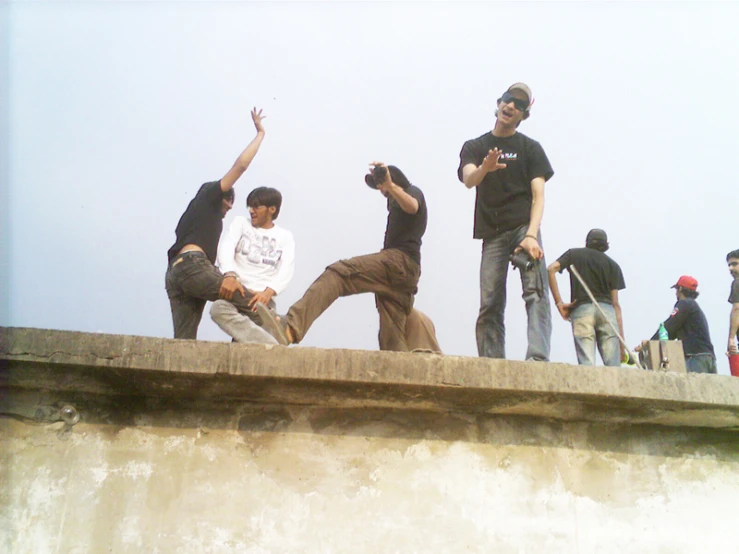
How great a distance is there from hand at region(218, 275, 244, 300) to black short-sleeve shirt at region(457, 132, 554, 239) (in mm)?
1767

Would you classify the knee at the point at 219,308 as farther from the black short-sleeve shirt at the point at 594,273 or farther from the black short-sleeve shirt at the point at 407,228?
the black short-sleeve shirt at the point at 594,273

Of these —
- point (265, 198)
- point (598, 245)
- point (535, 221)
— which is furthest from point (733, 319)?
point (265, 198)

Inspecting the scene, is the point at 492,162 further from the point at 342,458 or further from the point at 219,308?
the point at 342,458

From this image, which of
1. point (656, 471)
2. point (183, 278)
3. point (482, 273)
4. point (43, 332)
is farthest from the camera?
point (482, 273)

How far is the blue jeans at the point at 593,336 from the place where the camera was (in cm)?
648

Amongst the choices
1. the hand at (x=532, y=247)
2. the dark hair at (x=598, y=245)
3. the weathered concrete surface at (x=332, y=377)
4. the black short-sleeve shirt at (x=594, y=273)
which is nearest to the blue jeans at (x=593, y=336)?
the black short-sleeve shirt at (x=594, y=273)

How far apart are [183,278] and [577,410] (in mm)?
2614

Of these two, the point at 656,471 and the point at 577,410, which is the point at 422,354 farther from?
Answer: the point at 656,471

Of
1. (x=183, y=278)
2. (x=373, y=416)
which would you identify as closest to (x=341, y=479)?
(x=373, y=416)

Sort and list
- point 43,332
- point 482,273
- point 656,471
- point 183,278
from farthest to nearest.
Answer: point 482,273
point 183,278
point 656,471
point 43,332

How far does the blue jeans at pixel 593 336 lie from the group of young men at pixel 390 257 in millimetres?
742

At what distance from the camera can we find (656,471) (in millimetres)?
4195

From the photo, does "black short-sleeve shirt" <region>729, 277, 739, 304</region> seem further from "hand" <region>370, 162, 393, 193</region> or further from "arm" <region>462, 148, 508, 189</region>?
"hand" <region>370, 162, 393, 193</region>

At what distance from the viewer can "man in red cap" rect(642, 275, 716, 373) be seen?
7316mm
